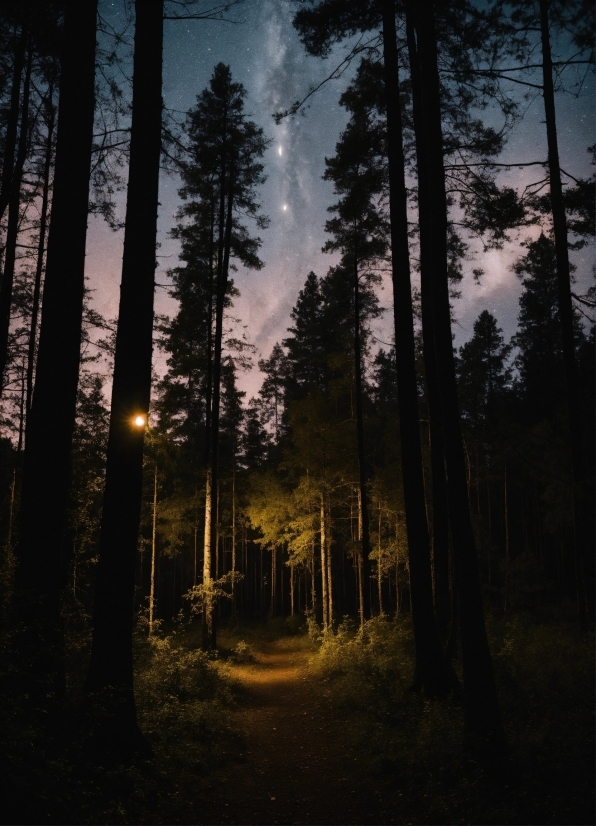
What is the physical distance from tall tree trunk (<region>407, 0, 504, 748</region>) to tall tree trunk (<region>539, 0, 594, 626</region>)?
5.68 m

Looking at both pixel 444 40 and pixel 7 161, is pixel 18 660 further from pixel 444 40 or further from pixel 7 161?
pixel 444 40

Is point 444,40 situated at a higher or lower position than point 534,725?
higher

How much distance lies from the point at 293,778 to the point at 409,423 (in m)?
6.57

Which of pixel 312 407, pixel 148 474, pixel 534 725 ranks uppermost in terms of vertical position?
pixel 312 407

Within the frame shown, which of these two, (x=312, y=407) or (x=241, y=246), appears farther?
(x=312, y=407)

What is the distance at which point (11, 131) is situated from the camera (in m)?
11.8

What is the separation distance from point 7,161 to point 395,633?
17.2 metres

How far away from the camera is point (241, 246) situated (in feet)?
59.4

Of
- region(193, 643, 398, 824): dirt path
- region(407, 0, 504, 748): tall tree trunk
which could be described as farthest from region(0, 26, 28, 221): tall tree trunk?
region(193, 643, 398, 824): dirt path

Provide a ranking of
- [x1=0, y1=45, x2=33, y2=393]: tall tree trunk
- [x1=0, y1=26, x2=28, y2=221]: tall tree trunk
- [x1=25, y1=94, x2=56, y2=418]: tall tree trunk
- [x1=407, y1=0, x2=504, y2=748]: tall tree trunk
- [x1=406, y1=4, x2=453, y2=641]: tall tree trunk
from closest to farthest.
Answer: [x1=407, y1=0, x2=504, y2=748]: tall tree trunk, [x1=406, y1=4, x2=453, y2=641]: tall tree trunk, [x1=0, y1=26, x2=28, y2=221]: tall tree trunk, [x1=0, y1=45, x2=33, y2=393]: tall tree trunk, [x1=25, y1=94, x2=56, y2=418]: tall tree trunk

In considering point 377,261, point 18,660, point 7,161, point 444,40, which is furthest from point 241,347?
point 18,660

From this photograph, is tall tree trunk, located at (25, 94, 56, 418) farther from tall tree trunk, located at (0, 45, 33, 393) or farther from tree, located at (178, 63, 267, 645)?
tree, located at (178, 63, 267, 645)

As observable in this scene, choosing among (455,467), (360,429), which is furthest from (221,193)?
(455,467)

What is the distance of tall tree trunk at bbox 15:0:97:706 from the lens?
621cm
